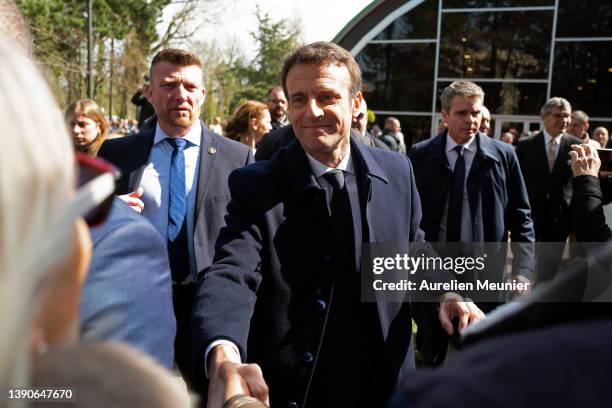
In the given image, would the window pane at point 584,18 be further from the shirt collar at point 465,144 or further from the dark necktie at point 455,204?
the dark necktie at point 455,204

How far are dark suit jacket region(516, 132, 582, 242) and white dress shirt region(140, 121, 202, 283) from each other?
3856mm

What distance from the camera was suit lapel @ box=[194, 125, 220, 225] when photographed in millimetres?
3273

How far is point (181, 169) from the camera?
3.38 meters

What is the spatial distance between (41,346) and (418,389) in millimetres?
447

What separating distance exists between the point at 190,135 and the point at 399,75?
2087 centimetres

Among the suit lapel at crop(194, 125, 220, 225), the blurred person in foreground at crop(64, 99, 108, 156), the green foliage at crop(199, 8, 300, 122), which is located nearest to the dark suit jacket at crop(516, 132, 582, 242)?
the suit lapel at crop(194, 125, 220, 225)

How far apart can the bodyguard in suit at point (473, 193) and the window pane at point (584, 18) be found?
19.2 metres

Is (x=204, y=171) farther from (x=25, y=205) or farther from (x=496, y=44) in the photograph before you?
(x=496, y=44)

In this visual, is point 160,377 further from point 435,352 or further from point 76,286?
point 435,352

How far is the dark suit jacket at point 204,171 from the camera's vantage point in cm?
316

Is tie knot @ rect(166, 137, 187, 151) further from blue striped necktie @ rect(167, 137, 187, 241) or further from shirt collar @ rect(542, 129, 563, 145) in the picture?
shirt collar @ rect(542, 129, 563, 145)

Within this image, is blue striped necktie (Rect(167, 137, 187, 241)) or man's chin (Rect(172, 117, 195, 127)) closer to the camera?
blue striped necktie (Rect(167, 137, 187, 241))

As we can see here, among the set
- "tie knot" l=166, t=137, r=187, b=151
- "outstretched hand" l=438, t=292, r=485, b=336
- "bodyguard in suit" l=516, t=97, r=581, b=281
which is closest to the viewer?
"outstretched hand" l=438, t=292, r=485, b=336

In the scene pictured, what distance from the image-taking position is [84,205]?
2.17ft
